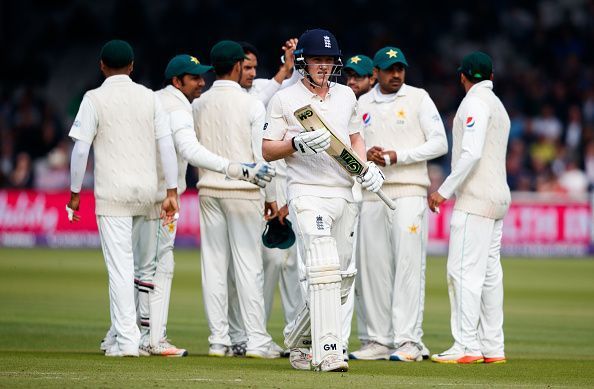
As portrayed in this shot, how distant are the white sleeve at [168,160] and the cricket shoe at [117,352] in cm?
126

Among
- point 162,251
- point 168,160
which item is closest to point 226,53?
point 168,160

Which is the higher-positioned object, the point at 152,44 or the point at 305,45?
the point at 152,44

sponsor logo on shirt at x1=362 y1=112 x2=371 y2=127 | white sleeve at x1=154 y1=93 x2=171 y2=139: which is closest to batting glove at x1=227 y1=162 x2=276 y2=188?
white sleeve at x1=154 y1=93 x2=171 y2=139

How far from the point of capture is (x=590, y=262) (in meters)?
20.6

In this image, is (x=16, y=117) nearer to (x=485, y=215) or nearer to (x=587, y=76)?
(x=587, y=76)

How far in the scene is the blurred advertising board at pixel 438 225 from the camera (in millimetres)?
21469

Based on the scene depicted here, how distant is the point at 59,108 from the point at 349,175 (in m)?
22.1

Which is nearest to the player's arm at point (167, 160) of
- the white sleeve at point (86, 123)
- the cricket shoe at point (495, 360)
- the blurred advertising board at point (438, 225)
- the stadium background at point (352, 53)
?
the white sleeve at point (86, 123)

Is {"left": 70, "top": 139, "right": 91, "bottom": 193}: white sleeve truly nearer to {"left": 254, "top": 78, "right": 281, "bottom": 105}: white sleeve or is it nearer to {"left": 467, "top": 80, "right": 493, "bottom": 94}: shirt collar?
{"left": 254, "top": 78, "right": 281, "bottom": 105}: white sleeve

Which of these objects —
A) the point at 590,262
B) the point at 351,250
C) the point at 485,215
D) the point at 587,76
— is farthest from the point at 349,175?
the point at 587,76

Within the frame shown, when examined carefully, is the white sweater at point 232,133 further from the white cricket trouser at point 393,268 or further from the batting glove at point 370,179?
the batting glove at point 370,179

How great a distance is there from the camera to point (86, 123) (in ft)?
29.2

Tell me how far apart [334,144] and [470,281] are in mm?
2084

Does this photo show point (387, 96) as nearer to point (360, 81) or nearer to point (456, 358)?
point (360, 81)
